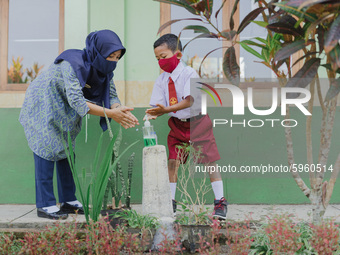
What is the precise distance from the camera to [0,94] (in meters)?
4.62

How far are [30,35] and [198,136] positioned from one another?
93.5 inches

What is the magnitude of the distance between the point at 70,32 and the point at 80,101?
4.87ft

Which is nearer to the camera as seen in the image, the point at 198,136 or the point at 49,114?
the point at 49,114

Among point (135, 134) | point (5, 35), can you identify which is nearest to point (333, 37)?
point (135, 134)

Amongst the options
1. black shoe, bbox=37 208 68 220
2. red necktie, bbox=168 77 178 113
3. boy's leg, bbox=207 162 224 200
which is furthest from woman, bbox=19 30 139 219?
boy's leg, bbox=207 162 224 200

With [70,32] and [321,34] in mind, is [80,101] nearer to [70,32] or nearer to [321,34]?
[70,32]

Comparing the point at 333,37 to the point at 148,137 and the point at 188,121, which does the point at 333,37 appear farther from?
the point at 188,121

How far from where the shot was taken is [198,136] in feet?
12.4

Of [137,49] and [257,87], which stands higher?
[137,49]

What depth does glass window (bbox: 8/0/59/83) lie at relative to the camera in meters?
4.73

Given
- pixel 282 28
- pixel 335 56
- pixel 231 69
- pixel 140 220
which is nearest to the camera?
pixel 335 56

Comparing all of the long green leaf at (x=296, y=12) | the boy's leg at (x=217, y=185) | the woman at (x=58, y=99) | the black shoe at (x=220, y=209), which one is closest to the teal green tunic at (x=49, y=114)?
the woman at (x=58, y=99)

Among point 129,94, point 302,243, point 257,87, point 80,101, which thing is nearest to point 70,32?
point 129,94

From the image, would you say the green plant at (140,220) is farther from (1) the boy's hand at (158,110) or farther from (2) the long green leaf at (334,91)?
(2) the long green leaf at (334,91)
